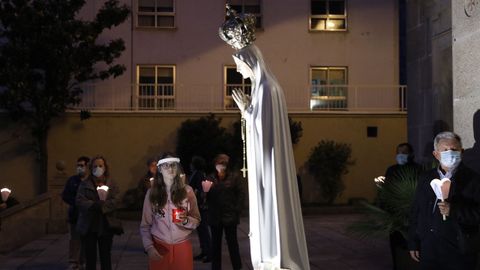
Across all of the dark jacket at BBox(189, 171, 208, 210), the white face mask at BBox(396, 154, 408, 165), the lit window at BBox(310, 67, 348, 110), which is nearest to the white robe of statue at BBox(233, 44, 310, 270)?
the white face mask at BBox(396, 154, 408, 165)

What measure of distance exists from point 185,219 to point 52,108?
60.3ft

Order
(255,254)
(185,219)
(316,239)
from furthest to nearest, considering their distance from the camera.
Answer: (316,239) < (185,219) < (255,254)

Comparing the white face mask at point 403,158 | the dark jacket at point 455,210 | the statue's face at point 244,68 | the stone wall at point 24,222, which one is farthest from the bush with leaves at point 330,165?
the statue's face at point 244,68

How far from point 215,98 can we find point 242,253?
1466 cm

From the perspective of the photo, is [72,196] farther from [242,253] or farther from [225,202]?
[242,253]

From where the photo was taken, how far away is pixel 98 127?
84.6 feet

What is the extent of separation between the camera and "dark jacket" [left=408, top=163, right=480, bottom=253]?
5.14 metres

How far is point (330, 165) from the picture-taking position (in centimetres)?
2522

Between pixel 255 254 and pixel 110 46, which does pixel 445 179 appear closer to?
pixel 255 254

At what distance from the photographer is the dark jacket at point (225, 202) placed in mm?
9891

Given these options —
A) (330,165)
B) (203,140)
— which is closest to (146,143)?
(203,140)

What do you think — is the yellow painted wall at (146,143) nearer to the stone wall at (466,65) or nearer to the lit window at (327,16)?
the lit window at (327,16)

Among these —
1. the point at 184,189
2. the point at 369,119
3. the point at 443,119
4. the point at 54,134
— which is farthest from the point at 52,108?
the point at 184,189

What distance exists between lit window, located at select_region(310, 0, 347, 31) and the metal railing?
2.86 meters
